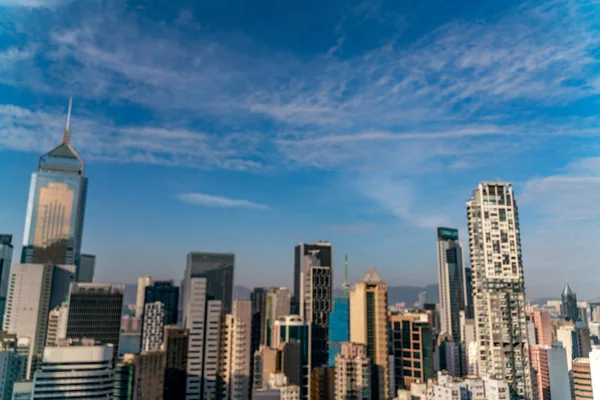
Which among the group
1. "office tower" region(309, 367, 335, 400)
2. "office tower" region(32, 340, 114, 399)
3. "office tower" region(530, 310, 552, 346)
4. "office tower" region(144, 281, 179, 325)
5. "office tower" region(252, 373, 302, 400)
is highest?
"office tower" region(144, 281, 179, 325)

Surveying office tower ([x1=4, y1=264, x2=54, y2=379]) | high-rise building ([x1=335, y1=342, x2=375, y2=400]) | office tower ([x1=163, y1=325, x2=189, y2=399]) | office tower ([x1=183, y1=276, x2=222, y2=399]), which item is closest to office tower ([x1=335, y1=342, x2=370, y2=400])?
high-rise building ([x1=335, y1=342, x2=375, y2=400])

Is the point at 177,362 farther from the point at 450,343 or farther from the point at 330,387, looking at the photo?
the point at 450,343

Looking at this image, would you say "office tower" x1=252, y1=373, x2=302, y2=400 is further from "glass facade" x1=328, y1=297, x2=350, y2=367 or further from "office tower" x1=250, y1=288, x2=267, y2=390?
"glass facade" x1=328, y1=297, x2=350, y2=367

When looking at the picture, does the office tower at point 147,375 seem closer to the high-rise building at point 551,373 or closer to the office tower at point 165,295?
the high-rise building at point 551,373

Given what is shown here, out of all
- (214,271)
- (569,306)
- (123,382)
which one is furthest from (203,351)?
(214,271)

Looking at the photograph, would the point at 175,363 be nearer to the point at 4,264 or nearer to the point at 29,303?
the point at 29,303

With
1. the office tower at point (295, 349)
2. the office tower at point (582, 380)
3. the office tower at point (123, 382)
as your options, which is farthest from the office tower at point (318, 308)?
the office tower at point (582, 380)

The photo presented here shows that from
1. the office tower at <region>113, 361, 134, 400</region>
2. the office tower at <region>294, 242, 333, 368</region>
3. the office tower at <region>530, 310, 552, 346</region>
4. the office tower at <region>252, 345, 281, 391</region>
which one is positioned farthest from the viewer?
the office tower at <region>294, 242, 333, 368</region>
